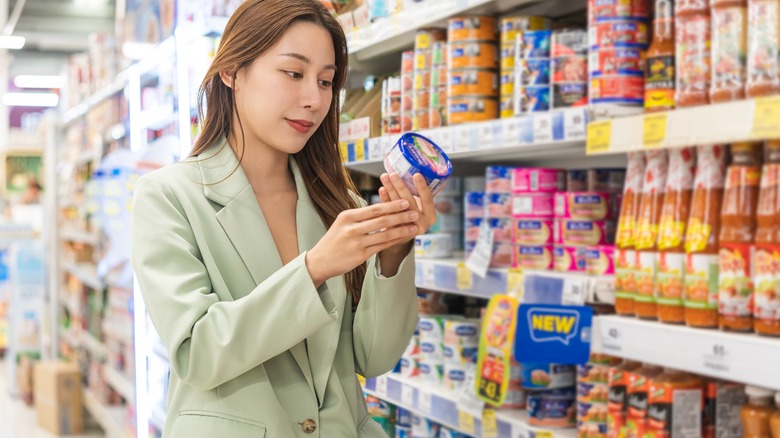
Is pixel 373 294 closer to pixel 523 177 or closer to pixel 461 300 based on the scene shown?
pixel 523 177

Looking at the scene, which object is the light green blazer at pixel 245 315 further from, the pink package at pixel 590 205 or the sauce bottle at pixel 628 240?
the pink package at pixel 590 205

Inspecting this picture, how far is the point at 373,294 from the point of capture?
1.68 meters

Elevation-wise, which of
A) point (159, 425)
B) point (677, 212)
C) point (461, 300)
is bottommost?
point (159, 425)

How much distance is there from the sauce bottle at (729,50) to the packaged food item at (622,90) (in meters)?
0.28

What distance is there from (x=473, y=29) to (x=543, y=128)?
1.78 ft

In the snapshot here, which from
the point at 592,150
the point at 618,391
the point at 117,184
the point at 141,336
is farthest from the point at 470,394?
the point at 117,184

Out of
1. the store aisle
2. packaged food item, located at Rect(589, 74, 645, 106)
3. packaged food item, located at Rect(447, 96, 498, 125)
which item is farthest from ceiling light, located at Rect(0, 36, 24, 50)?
packaged food item, located at Rect(589, 74, 645, 106)

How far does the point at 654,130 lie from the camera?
5.52 ft

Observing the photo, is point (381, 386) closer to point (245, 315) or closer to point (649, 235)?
point (649, 235)

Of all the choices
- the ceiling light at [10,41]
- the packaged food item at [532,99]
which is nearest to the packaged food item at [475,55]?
the packaged food item at [532,99]

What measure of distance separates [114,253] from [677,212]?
4.41 metres

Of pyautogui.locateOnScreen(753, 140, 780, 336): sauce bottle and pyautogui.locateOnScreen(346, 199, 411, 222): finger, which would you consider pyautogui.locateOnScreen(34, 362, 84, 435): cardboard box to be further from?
pyautogui.locateOnScreen(753, 140, 780, 336): sauce bottle

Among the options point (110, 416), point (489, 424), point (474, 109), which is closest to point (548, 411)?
point (489, 424)

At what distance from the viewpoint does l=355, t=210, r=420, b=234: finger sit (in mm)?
1444
